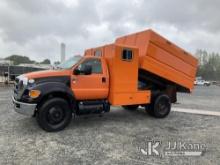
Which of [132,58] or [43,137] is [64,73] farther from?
[132,58]

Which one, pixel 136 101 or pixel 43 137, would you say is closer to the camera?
pixel 43 137

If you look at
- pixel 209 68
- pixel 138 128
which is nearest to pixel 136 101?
pixel 138 128

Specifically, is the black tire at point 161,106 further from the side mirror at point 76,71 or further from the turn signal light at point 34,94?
the turn signal light at point 34,94

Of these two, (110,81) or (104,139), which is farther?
(110,81)

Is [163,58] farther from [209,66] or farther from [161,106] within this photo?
[209,66]

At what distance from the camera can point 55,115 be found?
5.39 metres

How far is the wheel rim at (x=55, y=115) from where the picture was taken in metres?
5.32

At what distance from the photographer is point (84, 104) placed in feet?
19.5

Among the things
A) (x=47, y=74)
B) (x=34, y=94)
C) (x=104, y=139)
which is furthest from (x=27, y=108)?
(x=104, y=139)

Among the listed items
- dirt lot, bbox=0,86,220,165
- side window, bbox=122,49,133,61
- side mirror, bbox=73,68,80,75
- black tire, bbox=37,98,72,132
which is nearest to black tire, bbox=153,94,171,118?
dirt lot, bbox=0,86,220,165

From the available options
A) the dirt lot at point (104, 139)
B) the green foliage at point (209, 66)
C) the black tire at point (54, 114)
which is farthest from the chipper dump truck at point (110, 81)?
the green foliage at point (209, 66)

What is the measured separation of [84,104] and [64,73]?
1.12m

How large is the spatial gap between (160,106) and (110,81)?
8.01ft

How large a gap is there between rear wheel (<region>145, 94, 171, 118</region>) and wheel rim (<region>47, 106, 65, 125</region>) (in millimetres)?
3426
